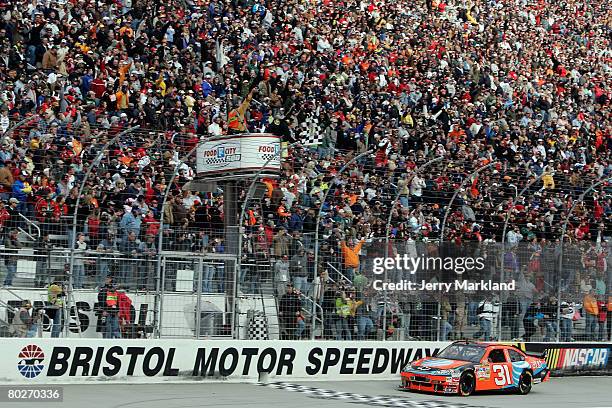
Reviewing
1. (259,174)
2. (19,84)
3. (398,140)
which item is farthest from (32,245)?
(398,140)

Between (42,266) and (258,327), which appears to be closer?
(42,266)

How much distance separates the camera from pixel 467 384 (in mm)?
20125

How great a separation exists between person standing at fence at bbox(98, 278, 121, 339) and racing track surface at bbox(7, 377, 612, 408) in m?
0.88

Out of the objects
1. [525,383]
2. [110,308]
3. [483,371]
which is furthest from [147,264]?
[525,383]

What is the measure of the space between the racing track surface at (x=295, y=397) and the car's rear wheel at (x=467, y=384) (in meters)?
0.17

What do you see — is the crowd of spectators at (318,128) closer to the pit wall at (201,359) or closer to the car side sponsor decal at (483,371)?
the pit wall at (201,359)

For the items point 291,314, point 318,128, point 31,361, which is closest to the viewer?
point 31,361

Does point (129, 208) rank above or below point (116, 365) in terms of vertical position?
above

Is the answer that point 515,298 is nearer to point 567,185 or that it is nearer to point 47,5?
point 567,185

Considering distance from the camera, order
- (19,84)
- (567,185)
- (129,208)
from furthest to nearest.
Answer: (567,185) < (19,84) < (129,208)

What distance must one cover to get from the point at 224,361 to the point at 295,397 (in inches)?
89.6

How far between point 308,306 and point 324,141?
9.48m

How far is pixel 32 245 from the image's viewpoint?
1864 cm

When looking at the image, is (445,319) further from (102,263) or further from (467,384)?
(102,263)
